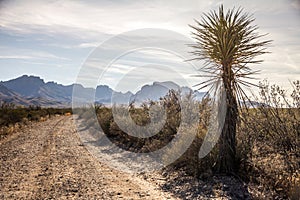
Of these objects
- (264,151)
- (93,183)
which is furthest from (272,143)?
(93,183)

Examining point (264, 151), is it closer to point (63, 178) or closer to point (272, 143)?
point (272, 143)

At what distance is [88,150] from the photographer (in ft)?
39.2

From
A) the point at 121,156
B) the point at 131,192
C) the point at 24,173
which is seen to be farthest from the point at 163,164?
the point at 24,173

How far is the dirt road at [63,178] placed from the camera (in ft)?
21.6

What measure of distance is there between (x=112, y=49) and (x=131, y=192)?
236 inches

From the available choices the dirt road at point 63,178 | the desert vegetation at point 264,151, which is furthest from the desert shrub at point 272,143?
the dirt road at point 63,178

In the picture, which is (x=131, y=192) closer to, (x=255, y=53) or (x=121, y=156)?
(x=255, y=53)

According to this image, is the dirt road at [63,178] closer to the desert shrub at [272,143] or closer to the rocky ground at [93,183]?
the rocky ground at [93,183]

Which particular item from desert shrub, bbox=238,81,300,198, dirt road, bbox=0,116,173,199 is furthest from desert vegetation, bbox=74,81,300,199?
dirt road, bbox=0,116,173,199

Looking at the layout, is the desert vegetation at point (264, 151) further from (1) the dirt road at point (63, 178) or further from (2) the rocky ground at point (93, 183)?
(1) the dirt road at point (63, 178)

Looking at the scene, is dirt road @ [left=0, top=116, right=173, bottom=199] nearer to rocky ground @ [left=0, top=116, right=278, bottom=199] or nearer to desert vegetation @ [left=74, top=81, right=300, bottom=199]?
rocky ground @ [left=0, top=116, right=278, bottom=199]

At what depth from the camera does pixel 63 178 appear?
25.3ft

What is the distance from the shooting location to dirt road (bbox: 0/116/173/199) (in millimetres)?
6590

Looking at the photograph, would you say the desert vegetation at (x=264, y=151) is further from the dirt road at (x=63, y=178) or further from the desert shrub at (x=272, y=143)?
the dirt road at (x=63, y=178)
